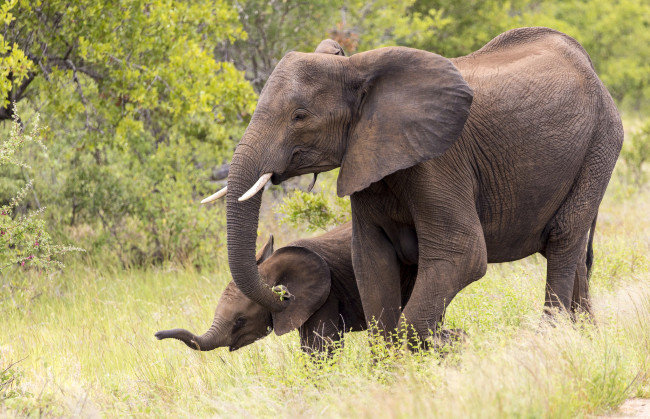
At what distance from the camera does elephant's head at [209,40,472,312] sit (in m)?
5.00

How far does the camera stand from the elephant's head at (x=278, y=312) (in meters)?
6.18

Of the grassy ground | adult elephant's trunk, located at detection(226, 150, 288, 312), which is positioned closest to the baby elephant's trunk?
the grassy ground

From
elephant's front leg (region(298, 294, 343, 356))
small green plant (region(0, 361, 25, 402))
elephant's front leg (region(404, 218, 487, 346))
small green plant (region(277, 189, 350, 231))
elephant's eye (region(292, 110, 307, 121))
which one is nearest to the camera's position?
elephant's eye (region(292, 110, 307, 121))

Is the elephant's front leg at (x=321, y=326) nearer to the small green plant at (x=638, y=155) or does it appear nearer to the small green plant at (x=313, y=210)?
the small green plant at (x=313, y=210)

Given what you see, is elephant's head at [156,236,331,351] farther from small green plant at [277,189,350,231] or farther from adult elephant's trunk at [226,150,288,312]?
small green plant at [277,189,350,231]

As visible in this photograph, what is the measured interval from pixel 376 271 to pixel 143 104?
4.93 meters

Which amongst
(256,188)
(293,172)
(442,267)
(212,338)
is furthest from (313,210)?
(256,188)

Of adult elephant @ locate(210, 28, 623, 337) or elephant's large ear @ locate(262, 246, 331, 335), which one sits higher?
adult elephant @ locate(210, 28, 623, 337)

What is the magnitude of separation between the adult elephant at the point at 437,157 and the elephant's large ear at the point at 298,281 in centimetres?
13

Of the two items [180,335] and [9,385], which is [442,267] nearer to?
[180,335]

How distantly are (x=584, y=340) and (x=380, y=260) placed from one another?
1.28 m

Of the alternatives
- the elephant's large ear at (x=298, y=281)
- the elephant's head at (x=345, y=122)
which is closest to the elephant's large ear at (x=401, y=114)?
the elephant's head at (x=345, y=122)

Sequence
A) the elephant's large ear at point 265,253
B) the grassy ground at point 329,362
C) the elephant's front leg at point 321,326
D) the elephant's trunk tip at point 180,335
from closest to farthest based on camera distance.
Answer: the grassy ground at point 329,362 < the elephant's trunk tip at point 180,335 < the elephant's front leg at point 321,326 < the elephant's large ear at point 265,253

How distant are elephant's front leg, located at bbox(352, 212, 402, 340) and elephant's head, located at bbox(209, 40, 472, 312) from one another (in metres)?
0.63
